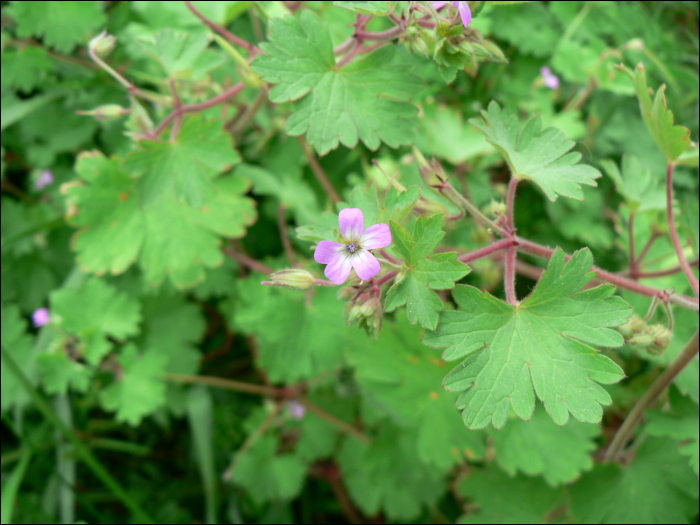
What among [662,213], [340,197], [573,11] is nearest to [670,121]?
[662,213]

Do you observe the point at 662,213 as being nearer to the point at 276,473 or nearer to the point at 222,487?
the point at 276,473

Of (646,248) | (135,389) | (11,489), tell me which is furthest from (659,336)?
(11,489)

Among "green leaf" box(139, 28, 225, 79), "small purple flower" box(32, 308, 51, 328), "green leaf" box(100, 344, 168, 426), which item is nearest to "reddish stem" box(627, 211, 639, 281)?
"green leaf" box(139, 28, 225, 79)

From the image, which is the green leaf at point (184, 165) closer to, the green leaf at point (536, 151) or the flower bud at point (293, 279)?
the flower bud at point (293, 279)

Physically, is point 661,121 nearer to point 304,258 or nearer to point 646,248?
point 646,248

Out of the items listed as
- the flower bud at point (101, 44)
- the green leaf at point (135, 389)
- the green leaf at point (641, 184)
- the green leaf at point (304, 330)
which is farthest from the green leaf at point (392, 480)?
the flower bud at point (101, 44)
